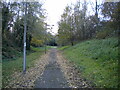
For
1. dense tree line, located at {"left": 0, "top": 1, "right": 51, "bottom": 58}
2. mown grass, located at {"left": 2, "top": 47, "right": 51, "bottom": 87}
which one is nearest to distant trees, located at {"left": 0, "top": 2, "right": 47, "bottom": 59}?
dense tree line, located at {"left": 0, "top": 1, "right": 51, "bottom": 58}

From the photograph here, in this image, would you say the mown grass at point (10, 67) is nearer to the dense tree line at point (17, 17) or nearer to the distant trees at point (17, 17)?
the dense tree line at point (17, 17)

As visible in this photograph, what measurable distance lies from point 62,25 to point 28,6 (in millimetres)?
19288

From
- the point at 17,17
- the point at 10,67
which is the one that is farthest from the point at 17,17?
the point at 10,67

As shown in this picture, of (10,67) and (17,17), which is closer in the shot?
(10,67)

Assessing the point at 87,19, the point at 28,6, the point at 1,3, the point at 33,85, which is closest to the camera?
the point at 33,85

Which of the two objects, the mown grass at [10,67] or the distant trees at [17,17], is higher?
the distant trees at [17,17]

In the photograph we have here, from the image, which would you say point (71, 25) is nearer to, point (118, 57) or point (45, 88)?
point (118, 57)

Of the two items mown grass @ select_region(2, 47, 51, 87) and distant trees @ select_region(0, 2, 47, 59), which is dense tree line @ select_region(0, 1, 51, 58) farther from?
mown grass @ select_region(2, 47, 51, 87)

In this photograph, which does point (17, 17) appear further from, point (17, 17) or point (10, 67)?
point (10, 67)

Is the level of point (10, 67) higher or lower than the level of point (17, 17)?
lower

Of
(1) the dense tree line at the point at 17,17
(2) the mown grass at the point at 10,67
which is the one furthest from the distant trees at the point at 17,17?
(2) the mown grass at the point at 10,67

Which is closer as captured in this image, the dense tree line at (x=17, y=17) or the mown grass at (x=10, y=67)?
the mown grass at (x=10, y=67)

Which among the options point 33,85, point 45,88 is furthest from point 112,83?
point 33,85

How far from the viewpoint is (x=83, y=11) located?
82.0ft
